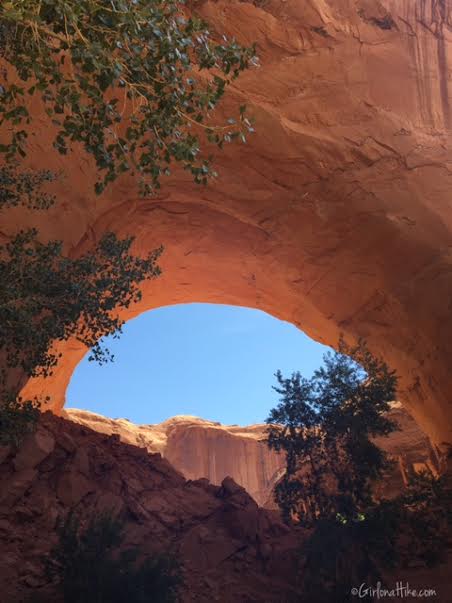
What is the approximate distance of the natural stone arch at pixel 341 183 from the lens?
38.8 feet

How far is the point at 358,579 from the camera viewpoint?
978 centimetres

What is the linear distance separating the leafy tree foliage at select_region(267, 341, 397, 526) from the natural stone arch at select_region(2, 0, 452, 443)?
2.36 metres

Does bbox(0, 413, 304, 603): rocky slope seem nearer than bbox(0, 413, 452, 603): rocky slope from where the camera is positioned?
No

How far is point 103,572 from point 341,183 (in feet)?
30.5

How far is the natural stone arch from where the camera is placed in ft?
38.8

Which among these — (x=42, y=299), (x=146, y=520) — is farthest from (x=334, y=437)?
(x=42, y=299)

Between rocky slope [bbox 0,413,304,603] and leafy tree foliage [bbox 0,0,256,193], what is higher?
leafy tree foliage [bbox 0,0,256,193]

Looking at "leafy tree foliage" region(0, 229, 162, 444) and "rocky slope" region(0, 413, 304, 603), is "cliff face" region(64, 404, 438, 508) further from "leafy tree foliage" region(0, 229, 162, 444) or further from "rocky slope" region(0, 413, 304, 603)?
"leafy tree foliage" region(0, 229, 162, 444)

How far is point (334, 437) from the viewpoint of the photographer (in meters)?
11.4

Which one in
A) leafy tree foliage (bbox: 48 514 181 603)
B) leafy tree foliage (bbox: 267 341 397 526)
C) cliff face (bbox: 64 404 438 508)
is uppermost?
cliff face (bbox: 64 404 438 508)

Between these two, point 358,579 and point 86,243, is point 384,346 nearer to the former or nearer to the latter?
point 358,579

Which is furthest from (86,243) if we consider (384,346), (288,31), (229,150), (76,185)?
(384,346)

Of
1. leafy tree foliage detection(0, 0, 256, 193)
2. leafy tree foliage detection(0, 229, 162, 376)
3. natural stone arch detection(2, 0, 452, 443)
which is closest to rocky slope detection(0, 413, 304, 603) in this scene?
leafy tree foliage detection(0, 229, 162, 376)

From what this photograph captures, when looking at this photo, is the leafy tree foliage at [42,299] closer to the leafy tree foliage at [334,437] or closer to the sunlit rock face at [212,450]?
the leafy tree foliage at [334,437]
